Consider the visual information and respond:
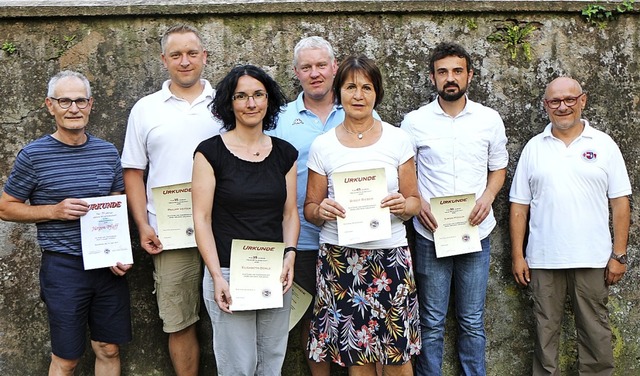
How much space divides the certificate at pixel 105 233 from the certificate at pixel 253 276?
780 millimetres

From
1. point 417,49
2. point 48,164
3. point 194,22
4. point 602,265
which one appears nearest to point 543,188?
point 602,265

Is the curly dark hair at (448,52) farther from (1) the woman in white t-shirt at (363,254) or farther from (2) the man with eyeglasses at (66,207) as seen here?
(2) the man with eyeglasses at (66,207)

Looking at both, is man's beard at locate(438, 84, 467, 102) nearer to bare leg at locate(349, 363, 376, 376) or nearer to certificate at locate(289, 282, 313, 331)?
certificate at locate(289, 282, 313, 331)

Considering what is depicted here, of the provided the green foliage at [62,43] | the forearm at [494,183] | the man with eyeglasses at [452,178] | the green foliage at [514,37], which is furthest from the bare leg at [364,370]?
the green foliage at [62,43]

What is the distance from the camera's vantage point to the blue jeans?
4.23 meters

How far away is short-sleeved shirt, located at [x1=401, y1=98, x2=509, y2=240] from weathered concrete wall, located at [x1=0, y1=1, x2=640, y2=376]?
1.51 ft

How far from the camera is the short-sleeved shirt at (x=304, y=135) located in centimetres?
410

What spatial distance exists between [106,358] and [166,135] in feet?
4.51

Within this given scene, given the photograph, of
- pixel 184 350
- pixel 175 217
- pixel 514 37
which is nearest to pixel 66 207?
pixel 175 217

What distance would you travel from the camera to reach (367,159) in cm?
368

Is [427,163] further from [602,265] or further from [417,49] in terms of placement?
[602,265]

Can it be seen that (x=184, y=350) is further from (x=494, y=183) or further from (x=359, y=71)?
(x=494, y=183)

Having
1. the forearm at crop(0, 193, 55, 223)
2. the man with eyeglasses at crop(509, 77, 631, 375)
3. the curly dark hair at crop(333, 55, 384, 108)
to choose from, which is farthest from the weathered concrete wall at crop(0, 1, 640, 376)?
the curly dark hair at crop(333, 55, 384, 108)

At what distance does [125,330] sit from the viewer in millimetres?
3953
